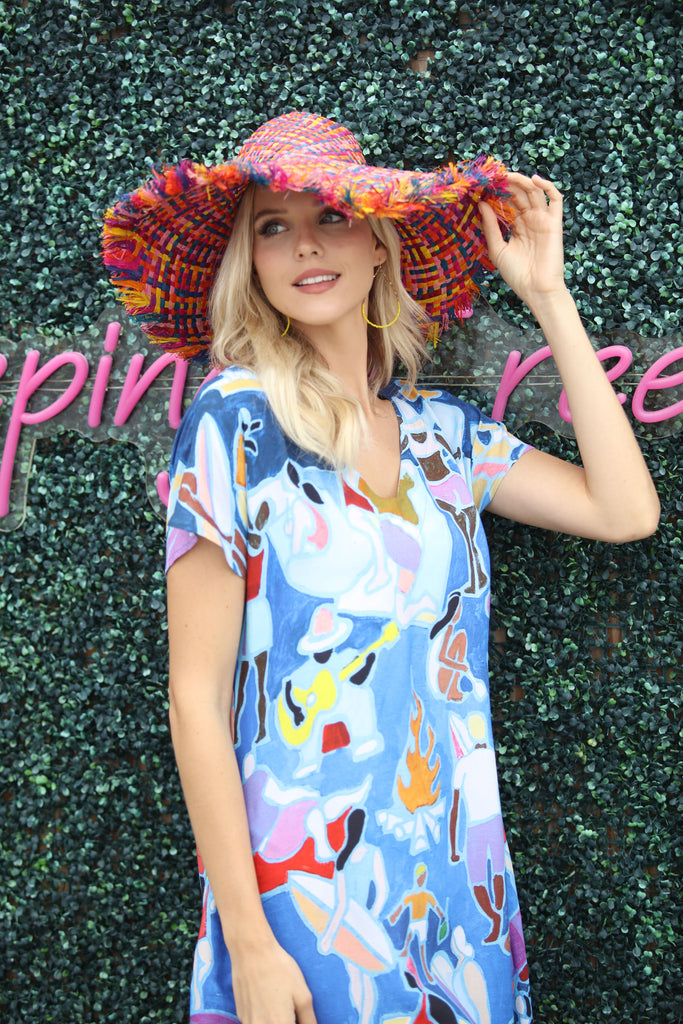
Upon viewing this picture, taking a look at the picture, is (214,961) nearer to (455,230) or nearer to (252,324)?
(252,324)

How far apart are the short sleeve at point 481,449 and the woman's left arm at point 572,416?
29 mm

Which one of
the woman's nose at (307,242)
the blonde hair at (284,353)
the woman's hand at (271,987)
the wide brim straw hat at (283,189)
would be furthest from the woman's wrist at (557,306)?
the woman's hand at (271,987)

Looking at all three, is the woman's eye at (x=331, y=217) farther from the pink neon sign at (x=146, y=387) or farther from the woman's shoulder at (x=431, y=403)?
the pink neon sign at (x=146, y=387)

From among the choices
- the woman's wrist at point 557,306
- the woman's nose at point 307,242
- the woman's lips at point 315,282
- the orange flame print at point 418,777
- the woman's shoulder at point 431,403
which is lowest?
the orange flame print at point 418,777

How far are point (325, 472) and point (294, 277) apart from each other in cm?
40

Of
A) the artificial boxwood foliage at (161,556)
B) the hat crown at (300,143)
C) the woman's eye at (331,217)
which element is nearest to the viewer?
the hat crown at (300,143)

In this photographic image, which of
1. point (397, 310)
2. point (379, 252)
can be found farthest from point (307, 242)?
point (397, 310)

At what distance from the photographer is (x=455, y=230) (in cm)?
199

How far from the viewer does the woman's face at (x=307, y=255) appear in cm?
169

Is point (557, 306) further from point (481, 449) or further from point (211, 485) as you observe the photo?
point (211, 485)

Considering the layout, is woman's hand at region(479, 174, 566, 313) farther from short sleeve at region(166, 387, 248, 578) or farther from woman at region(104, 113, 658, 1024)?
short sleeve at region(166, 387, 248, 578)

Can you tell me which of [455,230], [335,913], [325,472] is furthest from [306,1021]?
[455,230]

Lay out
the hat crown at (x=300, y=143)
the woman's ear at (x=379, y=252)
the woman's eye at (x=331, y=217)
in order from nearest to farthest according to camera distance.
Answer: the hat crown at (x=300, y=143)
the woman's eye at (x=331, y=217)
the woman's ear at (x=379, y=252)

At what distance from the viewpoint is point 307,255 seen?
1680mm
